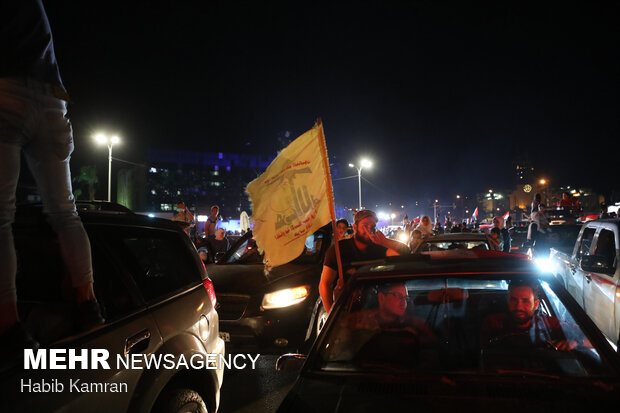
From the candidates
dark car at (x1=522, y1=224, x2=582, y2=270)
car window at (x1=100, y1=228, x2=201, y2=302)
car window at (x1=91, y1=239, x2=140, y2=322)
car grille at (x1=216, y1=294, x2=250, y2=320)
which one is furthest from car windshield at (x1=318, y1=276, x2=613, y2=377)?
dark car at (x1=522, y1=224, x2=582, y2=270)

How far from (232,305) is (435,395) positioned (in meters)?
4.02

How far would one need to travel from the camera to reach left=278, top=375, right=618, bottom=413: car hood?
2053 mm

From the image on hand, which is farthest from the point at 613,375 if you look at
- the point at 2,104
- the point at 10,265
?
the point at 2,104

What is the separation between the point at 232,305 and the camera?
5.80m

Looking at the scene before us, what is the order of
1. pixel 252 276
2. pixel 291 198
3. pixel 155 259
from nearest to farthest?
1. pixel 155 259
2. pixel 291 198
3. pixel 252 276

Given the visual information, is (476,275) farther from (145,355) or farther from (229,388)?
(229,388)

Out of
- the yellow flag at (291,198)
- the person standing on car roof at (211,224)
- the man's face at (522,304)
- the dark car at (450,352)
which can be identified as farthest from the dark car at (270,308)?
the person standing on car roof at (211,224)

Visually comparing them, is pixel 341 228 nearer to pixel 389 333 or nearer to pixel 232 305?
pixel 232 305

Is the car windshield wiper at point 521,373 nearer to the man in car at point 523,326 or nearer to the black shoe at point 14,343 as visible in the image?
the man in car at point 523,326

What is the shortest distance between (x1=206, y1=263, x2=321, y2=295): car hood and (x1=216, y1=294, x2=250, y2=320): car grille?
72 mm

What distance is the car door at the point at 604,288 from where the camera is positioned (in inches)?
197

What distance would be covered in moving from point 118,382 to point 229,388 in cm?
318

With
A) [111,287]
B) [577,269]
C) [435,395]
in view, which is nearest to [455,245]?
[577,269]

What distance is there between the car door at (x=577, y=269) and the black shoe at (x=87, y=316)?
6571 millimetres
